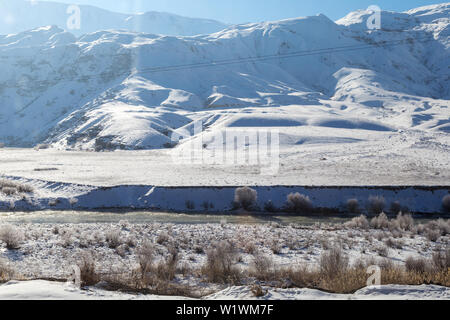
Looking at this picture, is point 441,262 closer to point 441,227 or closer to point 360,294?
point 360,294

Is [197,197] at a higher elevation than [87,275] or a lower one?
lower

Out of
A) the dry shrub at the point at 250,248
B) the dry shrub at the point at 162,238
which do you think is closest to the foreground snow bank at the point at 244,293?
the dry shrub at the point at 250,248

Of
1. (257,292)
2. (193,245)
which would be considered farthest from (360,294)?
(193,245)

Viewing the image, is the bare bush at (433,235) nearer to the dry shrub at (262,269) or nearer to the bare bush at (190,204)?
the dry shrub at (262,269)

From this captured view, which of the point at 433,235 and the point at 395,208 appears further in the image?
the point at 395,208

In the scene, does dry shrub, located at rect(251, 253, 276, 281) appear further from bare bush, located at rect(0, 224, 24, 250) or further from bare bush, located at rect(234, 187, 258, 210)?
bare bush, located at rect(234, 187, 258, 210)

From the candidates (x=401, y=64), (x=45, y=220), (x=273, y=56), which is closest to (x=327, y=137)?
(x=45, y=220)
